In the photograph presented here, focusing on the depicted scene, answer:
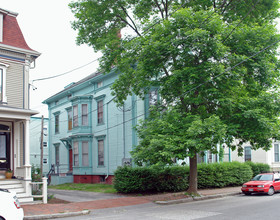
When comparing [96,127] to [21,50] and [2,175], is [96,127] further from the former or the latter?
[21,50]

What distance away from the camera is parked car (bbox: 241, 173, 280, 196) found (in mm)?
19337

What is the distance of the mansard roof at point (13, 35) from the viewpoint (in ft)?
59.2

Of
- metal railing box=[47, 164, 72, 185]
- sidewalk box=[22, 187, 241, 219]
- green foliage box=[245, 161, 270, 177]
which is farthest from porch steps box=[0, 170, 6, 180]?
green foliage box=[245, 161, 270, 177]

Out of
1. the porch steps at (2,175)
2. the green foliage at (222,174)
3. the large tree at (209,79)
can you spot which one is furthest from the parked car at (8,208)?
the green foliage at (222,174)

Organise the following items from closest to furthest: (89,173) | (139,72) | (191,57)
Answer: (191,57)
(139,72)
(89,173)

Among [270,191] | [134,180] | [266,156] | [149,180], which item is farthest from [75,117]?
[266,156]

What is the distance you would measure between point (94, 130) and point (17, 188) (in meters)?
13.1

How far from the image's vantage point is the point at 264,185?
63.4ft

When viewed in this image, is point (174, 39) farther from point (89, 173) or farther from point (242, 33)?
point (89, 173)

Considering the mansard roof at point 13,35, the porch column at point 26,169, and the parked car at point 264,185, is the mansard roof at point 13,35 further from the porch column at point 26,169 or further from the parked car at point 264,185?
the parked car at point 264,185

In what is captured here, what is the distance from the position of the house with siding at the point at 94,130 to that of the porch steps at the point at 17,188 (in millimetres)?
8997

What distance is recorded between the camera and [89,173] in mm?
28750

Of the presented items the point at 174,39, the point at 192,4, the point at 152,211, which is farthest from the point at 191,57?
the point at 152,211

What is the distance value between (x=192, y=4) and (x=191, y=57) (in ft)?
13.9
